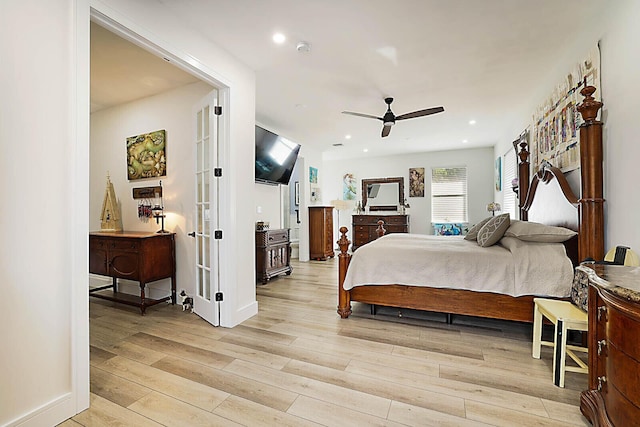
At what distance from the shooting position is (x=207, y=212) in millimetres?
3086

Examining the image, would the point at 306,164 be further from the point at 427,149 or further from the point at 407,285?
the point at 407,285

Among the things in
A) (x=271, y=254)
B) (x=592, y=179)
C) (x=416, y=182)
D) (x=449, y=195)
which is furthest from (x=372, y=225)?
(x=592, y=179)

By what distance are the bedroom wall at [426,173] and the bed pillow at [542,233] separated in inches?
193

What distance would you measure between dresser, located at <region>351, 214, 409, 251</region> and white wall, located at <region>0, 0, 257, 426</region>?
6.17m

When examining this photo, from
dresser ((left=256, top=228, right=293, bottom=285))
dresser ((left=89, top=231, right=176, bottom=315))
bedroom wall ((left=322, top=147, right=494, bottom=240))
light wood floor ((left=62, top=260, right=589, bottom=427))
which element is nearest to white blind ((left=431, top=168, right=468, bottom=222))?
bedroom wall ((left=322, top=147, right=494, bottom=240))

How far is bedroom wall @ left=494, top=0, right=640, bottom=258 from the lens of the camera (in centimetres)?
186

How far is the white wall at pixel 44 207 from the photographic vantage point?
1443 mm

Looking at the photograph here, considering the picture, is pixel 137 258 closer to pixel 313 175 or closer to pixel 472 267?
pixel 472 267

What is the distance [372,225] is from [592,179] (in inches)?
208

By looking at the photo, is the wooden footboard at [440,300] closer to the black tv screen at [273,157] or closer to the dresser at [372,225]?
the black tv screen at [273,157]

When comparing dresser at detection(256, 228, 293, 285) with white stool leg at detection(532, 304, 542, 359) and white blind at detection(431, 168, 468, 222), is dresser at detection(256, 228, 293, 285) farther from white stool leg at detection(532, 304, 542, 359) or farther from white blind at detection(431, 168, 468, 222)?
Result: white blind at detection(431, 168, 468, 222)

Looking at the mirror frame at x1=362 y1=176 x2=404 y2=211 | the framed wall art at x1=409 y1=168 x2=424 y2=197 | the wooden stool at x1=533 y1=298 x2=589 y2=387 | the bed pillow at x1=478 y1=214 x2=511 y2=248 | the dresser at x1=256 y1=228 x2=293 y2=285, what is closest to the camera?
the wooden stool at x1=533 y1=298 x2=589 y2=387

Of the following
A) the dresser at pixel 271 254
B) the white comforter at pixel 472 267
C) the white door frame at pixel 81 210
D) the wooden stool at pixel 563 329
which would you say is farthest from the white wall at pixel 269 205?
the wooden stool at pixel 563 329

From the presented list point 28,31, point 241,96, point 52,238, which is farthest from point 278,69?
point 52,238
